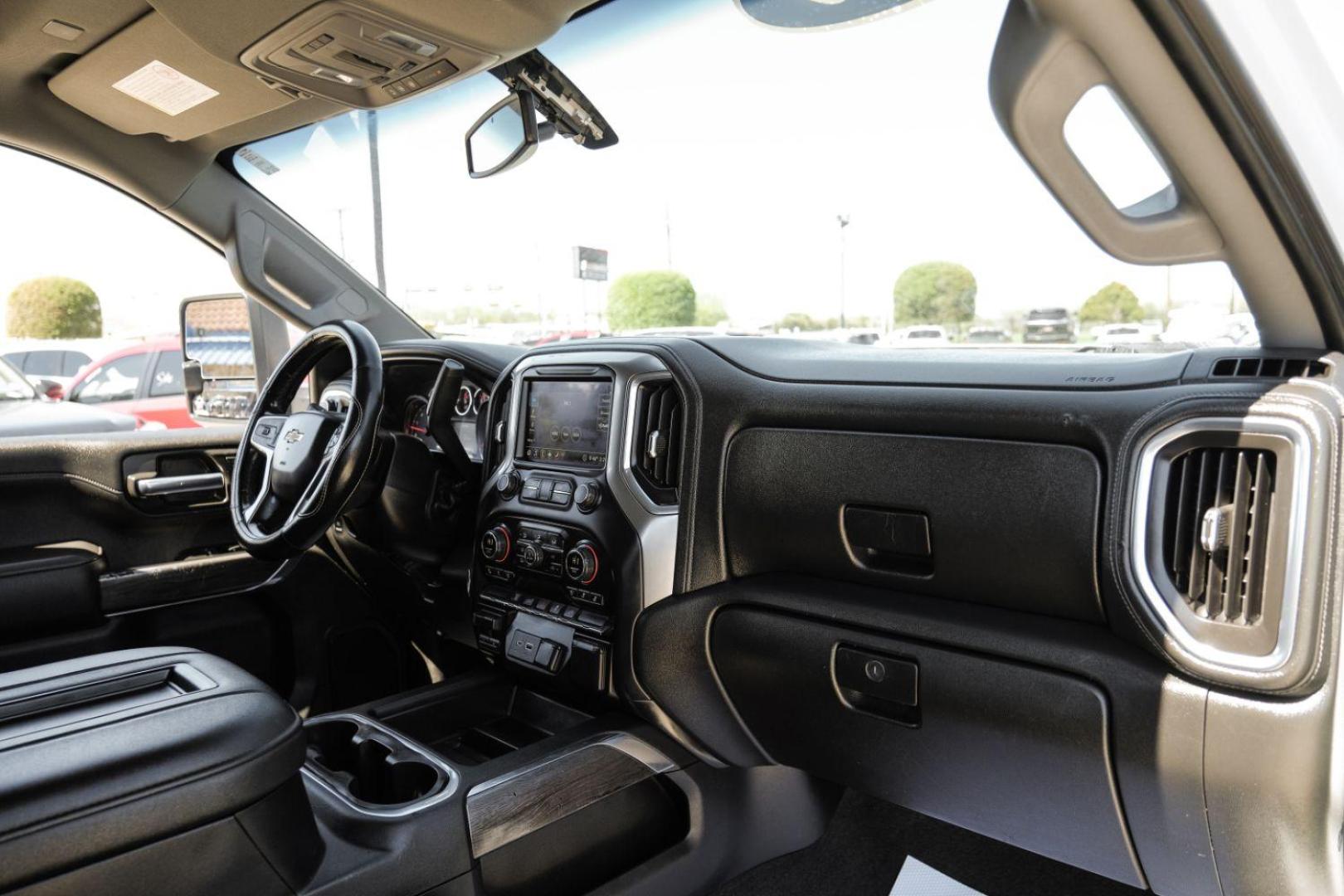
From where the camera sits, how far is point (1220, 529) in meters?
1.16

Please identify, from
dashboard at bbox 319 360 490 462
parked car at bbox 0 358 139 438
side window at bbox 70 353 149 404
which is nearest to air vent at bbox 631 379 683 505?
dashboard at bbox 319 360 490 462

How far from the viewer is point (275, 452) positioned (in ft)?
6.55

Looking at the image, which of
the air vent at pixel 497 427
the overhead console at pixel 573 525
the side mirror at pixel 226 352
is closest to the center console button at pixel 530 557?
the overhead console at pixel 573 525

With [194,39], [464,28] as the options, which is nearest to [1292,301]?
[464,28]

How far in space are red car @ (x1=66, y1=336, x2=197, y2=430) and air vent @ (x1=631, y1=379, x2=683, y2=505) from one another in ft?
9.58

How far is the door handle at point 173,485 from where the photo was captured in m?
2.38

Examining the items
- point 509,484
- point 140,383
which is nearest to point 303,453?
point 509,484

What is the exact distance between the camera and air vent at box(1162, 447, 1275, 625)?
1.13m

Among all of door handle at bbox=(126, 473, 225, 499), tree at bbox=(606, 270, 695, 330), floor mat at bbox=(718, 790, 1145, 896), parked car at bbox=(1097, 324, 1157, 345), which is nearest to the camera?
parked car at bbox=(1097, 324, 1157, 345)

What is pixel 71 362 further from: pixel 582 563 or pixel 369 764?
pixel 582 563

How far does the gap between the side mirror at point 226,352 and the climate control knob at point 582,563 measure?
160 centimetres

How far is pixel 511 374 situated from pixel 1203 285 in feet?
4.53

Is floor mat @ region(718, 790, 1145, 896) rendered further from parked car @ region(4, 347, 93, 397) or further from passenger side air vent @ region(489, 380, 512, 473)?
parked car @ region(4, 347, 93, 397)

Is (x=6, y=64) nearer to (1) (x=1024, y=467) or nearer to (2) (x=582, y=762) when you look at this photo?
(2) (x=582, y=762)
